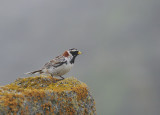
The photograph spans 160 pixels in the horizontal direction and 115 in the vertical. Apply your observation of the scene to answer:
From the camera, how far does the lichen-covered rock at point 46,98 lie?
20.6 feet

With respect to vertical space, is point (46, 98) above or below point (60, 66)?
above

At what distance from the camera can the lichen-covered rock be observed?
629 cm

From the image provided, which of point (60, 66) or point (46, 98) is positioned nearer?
point (46, 98)

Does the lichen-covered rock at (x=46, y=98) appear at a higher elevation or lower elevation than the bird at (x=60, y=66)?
higher

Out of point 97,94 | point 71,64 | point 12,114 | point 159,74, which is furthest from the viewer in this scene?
point 159,74

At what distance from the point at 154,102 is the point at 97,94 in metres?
32.2

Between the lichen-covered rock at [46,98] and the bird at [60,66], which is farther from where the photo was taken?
the bird at [60,66]

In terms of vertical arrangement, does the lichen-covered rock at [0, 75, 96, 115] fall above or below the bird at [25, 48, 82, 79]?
above

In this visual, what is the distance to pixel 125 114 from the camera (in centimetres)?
14138

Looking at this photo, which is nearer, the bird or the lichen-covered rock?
A: the lichen-covered rock

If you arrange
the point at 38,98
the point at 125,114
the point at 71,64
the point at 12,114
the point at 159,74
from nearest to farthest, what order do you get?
1. the point at 12,114
2. the point at 38,98
3. the point at 71,64
4. the point at 125,114
5. the point at 159,74

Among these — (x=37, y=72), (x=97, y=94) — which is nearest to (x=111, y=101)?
(x=97, y=94)

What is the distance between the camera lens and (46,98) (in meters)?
6.96

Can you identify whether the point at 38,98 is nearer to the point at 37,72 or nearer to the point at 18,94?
the point at 18,94
